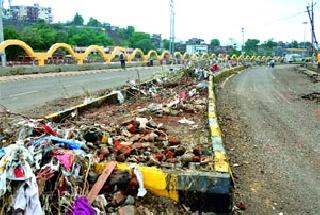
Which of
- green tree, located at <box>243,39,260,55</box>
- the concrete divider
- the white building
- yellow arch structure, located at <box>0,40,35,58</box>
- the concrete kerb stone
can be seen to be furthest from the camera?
green tree, located at <box>243,39,260,55</box>

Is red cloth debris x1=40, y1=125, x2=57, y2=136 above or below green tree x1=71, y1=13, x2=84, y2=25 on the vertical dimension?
below

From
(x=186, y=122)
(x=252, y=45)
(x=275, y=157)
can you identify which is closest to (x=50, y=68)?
(x=186, y=122)

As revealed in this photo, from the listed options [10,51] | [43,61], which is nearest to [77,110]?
[43,61]

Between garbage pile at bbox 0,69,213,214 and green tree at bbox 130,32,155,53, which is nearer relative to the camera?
garbage pile at bbox 0,69,213,214

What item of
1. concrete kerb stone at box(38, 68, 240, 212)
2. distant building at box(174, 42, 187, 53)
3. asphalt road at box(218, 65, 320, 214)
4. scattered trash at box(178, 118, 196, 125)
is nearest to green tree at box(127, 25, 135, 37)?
distant building at box(174, 42, 187, 53)

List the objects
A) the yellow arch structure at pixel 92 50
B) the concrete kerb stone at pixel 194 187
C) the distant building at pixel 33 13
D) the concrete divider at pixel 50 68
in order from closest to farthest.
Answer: the concrete kerb stone at pixel 194 187 < the concrete divider at pixel 50 68 < the yellow arch structure at pixel 92 50 < the distant building at pixel 33 13

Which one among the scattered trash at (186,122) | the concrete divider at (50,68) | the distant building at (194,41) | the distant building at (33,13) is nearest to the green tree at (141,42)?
the distant building at (33,13)

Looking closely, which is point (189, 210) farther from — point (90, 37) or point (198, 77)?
point (90, 37)

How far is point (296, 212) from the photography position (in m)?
4.68

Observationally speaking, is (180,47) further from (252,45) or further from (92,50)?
(92,50)

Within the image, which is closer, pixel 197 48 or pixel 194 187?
pixel 194 187

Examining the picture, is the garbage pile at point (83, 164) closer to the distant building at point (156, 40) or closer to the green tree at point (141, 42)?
the green tree at point (141, 42)

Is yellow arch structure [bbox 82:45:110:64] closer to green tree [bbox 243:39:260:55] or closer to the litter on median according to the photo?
the litter on median

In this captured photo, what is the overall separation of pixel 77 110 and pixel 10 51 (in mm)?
37314
